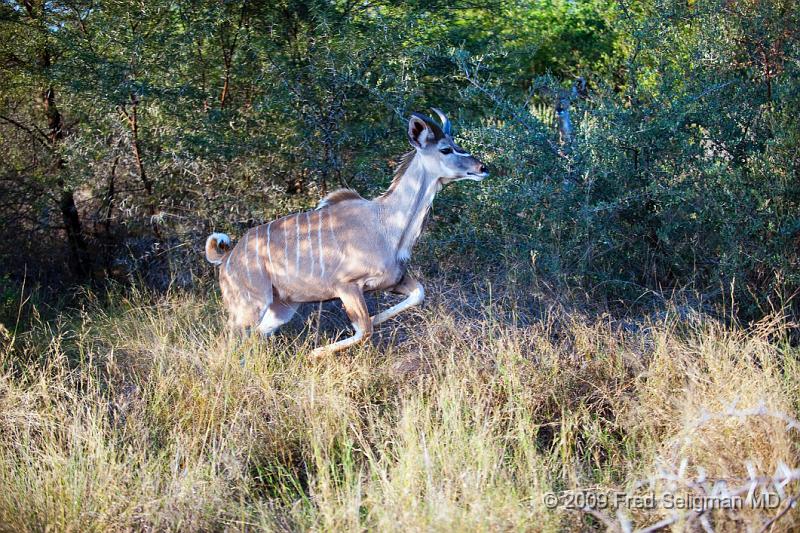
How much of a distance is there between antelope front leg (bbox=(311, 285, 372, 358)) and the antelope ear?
982mm

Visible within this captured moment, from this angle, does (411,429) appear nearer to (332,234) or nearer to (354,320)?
(354,320)

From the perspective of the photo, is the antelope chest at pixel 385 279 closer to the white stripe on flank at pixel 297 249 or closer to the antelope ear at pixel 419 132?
the white stripe on flank at pixel 297 249

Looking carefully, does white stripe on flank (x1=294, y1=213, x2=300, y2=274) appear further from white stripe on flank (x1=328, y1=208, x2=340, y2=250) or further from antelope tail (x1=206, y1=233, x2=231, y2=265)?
antelope tail (x1=206, y1=233, x2=231, y2=265)

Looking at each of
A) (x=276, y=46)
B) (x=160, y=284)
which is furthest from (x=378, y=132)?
(x=160, y=284)

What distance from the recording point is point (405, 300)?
549 centimetres

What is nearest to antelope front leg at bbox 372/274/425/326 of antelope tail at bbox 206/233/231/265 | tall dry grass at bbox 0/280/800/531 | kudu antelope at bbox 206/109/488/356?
kudu antelope at bbox 206/109/488/356

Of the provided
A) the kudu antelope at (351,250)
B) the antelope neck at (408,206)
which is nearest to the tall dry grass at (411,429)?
the kudu antelope at (351,250)

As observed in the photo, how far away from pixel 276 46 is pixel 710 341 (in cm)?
403

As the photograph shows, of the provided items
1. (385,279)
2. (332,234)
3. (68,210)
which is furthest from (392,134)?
(68,210)

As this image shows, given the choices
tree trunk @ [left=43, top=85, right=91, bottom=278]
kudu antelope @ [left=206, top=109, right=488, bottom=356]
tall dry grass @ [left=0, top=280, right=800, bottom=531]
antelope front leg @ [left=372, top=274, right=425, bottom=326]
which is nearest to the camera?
tall dry grass @ [left=0, top=280, right=800, bottom=531]

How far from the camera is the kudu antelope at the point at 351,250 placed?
548 cm

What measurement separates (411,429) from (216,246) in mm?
2787

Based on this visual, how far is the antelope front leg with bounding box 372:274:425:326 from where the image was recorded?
17.6ft

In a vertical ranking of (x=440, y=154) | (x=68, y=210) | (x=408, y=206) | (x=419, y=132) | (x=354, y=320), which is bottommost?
(x=354, y=320)
